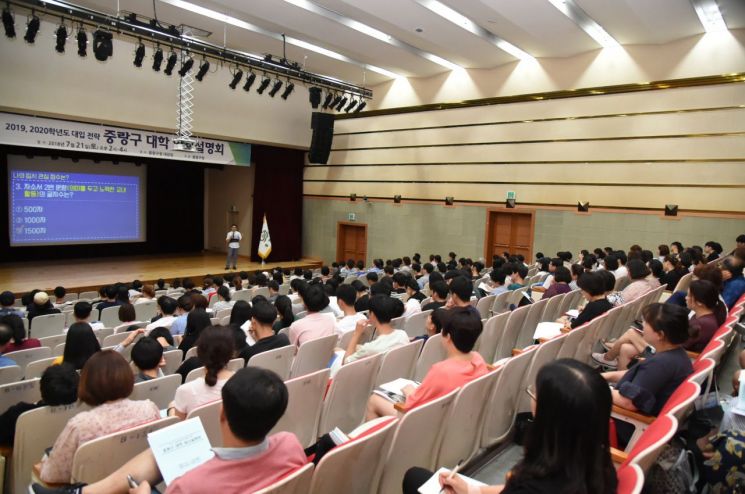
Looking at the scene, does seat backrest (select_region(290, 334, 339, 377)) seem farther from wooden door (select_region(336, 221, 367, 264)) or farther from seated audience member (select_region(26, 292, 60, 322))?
wooden door (select_region(336, 221, 367, 264))

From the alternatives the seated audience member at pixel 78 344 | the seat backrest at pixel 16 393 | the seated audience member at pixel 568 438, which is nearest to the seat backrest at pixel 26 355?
the seated audience member at pixel 78 344

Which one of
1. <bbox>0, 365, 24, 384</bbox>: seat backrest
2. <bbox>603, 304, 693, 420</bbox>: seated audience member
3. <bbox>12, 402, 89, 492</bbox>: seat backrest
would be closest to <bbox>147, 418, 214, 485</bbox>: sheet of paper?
<bbox>12, 402, 89, 492</bbox>: seat backrest

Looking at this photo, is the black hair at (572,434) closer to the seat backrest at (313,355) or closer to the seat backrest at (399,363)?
the seat backrest at (399,363)

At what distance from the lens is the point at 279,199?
610 inches

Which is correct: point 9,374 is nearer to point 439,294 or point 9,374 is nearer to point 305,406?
point 305,406

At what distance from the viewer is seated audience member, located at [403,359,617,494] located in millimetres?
1260

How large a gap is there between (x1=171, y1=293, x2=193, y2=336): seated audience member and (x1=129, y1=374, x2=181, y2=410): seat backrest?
72.6 inches

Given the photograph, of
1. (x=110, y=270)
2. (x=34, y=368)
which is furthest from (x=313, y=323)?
(x=110, y=270)

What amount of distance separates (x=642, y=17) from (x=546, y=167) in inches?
138

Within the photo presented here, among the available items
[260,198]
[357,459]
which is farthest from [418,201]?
[357,459]

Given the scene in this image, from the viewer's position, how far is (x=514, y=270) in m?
6.56

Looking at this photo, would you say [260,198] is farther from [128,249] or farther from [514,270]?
[514,270]

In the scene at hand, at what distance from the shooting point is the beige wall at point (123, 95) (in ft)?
31.7

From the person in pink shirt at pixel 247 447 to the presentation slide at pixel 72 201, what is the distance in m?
13.6
